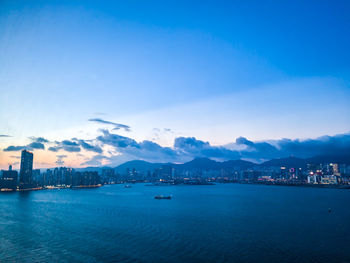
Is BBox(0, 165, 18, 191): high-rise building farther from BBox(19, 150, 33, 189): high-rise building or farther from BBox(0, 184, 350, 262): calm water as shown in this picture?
BBox(0, 184, 350, 262): calm water

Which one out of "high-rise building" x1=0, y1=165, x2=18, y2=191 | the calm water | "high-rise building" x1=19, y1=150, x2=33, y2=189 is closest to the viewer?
the calm water

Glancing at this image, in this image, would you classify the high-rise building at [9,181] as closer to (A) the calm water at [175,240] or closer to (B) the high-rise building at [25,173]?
(B) the high-rise building at [25,173]

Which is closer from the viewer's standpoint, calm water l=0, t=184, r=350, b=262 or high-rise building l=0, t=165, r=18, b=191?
calm water l=0, t=184, r=350, b=262

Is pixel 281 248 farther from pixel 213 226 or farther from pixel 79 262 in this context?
pixel 79 262

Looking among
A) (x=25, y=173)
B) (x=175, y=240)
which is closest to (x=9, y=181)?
(x=25, y=173)

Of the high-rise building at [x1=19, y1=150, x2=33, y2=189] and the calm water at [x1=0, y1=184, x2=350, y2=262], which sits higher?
the high-rise building at [x1=19, y1=150, x2=33, y2=189]

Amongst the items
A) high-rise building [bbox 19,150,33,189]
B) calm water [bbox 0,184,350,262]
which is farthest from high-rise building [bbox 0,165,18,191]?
calm water [bbox 0,184,350,262]

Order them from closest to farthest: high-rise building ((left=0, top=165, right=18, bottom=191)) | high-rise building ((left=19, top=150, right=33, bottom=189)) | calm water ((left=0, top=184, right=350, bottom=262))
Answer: calm water ((left=0, top=184, right=350, bottom=262))
high-rise building ((left=0, top=165, right=18, bottom=191))
high-rise building ((left=19, top=150, right=33, bottom=189))

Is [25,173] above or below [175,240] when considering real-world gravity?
above

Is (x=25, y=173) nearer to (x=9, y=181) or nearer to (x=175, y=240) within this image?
(x=9, y=181)
